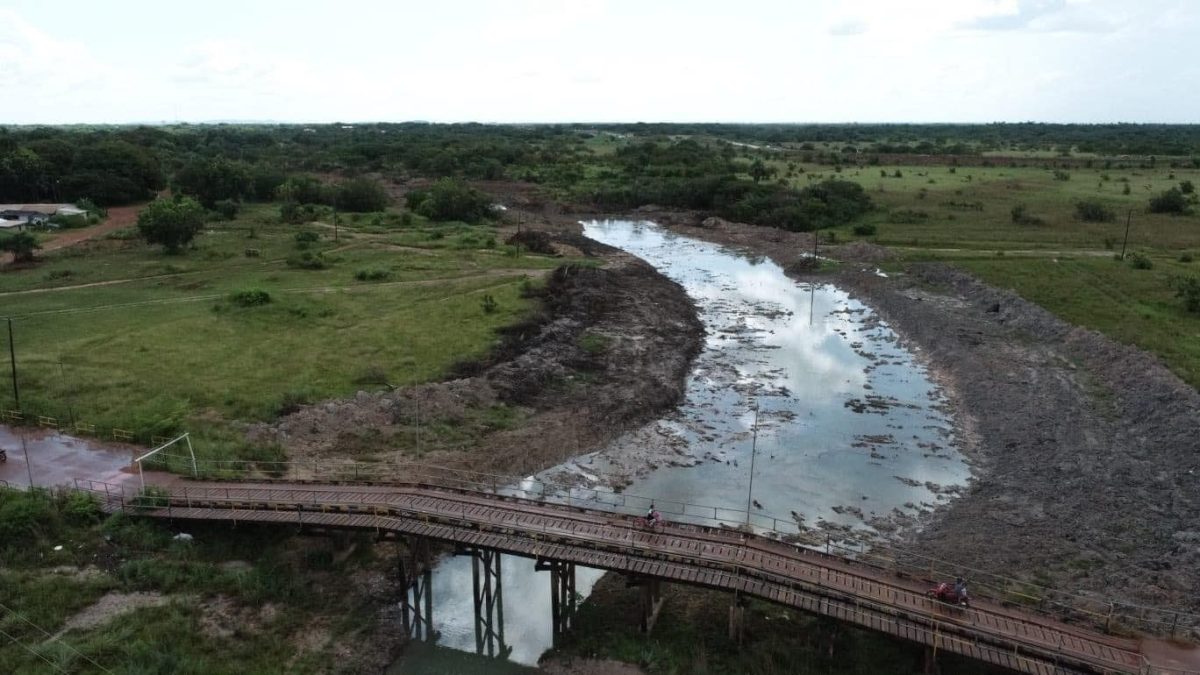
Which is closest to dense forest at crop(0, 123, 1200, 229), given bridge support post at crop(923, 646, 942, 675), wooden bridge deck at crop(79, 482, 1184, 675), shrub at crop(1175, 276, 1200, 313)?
shrub at crop(1175, 276, 1200, 313)

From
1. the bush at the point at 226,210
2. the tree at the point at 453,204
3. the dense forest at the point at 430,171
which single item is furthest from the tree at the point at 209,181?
the tree at the point at 453,204

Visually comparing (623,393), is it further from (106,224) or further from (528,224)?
(106,224)

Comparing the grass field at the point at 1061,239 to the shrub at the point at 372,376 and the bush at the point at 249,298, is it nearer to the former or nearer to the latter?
the shrub at the point at 372,376

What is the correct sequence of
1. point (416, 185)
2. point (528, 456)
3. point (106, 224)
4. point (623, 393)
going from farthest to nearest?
point (416, 185) < point (106, 224) < point (623, 393) < point (528, 456)

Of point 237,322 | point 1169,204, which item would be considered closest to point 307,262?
point 237,322

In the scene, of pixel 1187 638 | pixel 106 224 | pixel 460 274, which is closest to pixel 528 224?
pixel 460 274

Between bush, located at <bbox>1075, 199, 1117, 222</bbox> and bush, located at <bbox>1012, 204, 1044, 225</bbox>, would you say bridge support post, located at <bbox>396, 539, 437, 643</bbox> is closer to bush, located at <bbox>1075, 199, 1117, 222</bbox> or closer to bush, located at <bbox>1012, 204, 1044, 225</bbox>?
bush, located at <bbox>1012, 204, 1044, 225</bbox>

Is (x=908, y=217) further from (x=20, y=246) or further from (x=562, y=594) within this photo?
(x=20, y=246)
